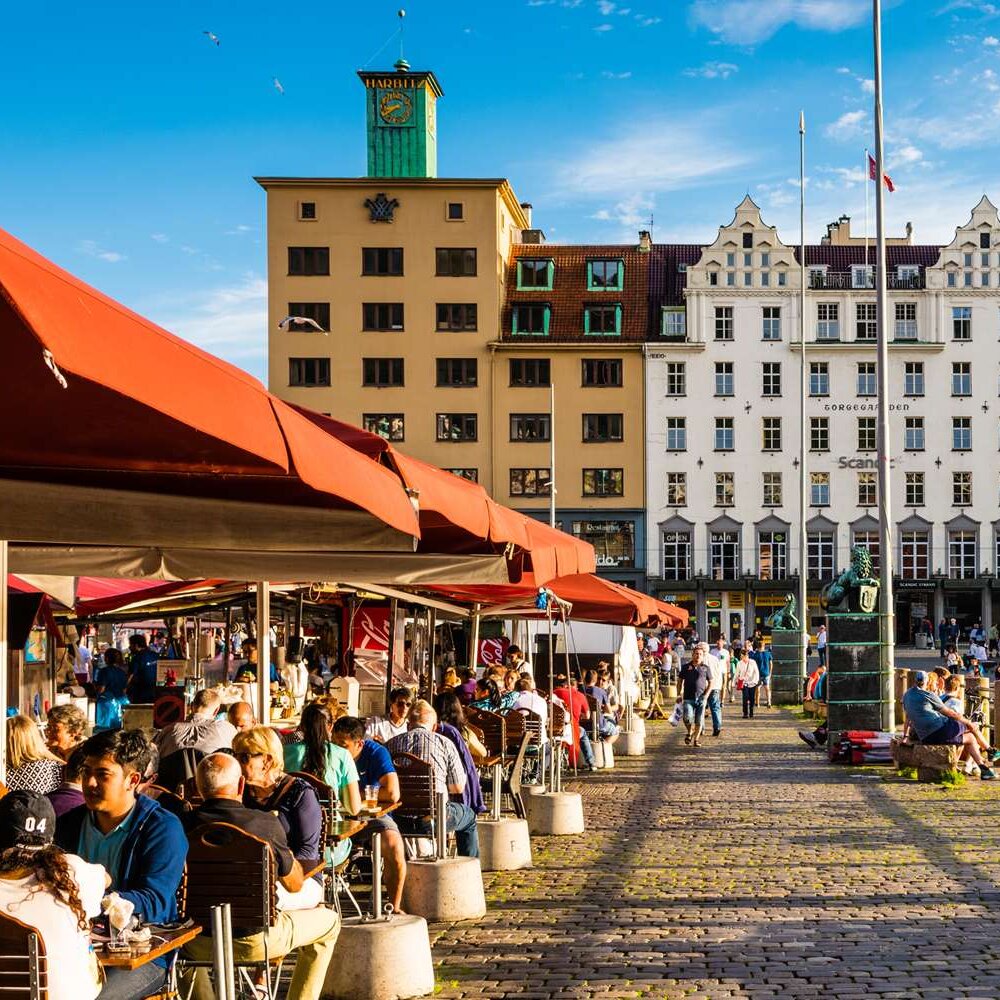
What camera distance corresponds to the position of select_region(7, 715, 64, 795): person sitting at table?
30.8 ft

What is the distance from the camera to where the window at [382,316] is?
7988cm

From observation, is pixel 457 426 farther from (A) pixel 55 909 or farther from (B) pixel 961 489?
(A) pixel 55 909

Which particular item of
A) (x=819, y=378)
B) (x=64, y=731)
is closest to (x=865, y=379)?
(x=819, y=378)

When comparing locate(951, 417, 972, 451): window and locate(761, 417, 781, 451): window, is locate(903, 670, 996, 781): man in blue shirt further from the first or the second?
locate(951, 417, 972, 451): window

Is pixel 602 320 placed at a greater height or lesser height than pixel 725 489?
greater

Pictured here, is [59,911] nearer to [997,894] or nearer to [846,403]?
[997,894]

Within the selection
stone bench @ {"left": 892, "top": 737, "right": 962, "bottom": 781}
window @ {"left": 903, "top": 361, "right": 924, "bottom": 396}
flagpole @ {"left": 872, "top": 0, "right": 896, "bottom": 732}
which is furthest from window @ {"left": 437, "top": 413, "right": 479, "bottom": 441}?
stone bench @ {"left": 892, "top": 737, "right": 962, "bottom": 781}

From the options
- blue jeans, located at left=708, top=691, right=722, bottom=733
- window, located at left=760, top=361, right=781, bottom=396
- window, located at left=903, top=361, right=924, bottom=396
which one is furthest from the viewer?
Answer: window, located at left=903, top=361, right=924, bottom=396

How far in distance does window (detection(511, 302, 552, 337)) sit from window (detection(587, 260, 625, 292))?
3.44m

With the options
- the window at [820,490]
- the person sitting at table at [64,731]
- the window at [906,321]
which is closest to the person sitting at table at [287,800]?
the person sitting at table at [64,731]

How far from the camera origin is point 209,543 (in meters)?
8.09

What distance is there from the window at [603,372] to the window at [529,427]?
3.08 metres

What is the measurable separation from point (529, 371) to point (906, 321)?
18776 millimetres

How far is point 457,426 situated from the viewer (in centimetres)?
8119
